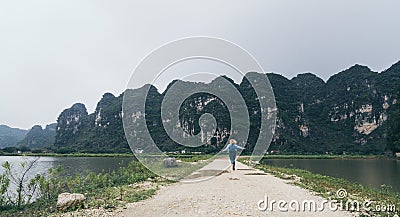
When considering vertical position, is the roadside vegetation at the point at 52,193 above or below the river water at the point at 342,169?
above

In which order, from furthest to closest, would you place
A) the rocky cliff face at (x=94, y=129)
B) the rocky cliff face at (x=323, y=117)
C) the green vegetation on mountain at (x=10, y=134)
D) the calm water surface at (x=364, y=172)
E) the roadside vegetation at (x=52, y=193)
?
the green vegetation on mountain at (x=10, y=134) < the rocky cliff face at (x=94, y=129) < the rocky cliff face at (x=323, y=117) < the calm water surface at (x=364, y=172) < the roadside vegetation at (x=52, y=193)

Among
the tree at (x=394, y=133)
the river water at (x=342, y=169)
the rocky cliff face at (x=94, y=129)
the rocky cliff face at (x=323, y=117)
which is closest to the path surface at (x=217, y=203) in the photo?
the river water at (x=342, y=169)

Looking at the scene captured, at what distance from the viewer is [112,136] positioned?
221ft

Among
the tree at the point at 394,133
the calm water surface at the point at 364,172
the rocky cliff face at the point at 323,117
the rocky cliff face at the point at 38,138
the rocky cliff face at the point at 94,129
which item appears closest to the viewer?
the calm water surface at the point at 364,172

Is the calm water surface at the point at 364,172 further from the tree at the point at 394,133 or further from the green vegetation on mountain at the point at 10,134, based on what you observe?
the green vegetation on mountain at the point at 10,134

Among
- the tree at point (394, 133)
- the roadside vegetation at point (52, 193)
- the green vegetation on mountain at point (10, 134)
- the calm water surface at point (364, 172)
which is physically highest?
the green vegetation on mountain at point (10, 134)

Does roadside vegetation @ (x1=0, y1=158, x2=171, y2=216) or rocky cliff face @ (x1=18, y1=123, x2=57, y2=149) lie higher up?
rocky cliff face @ (x1=18, y1=123, x2=57, y2=149)

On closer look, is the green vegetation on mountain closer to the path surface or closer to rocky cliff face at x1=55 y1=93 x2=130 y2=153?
rocky cliff face at x1=55 y1=93 x2=130 y2=153

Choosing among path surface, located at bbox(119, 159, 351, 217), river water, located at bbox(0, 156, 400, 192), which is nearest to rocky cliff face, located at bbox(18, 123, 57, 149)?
river water, located at bbox(0, 156, 400, 192)

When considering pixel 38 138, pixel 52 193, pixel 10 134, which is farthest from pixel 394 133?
pixel 10 134

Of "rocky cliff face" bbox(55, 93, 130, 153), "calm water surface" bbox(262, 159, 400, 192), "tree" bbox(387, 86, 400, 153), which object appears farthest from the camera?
"rocky cliff face" bbox(55, 93, 130, 153)

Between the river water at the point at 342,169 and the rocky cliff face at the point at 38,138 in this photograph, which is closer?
the river water at the point at 342,169

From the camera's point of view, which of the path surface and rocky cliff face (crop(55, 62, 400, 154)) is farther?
rocky cliff face (crop(55, 62, 400, 154))

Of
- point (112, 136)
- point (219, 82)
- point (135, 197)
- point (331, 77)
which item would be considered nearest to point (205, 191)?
point (135, 197)
